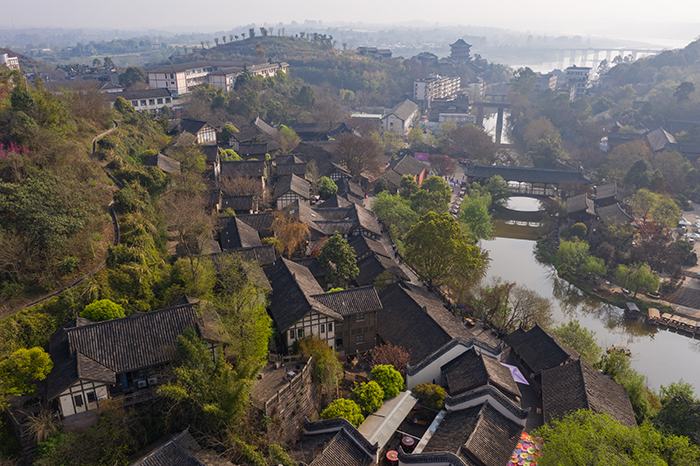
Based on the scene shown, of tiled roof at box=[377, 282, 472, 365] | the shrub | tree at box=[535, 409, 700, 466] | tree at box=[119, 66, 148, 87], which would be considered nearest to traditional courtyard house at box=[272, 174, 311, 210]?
tiled roof at box=[377, 282, 472, 365]

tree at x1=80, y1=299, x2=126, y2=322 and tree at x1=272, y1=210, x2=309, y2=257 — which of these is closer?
tree at x1=80, y1=299, x2=126, y2=322

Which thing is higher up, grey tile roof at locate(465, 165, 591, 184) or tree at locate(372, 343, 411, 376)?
grey tile roof at locate(465, 165, 591, 184)

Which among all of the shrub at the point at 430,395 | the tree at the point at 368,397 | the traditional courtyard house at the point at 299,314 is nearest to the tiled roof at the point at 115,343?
the traditional courtyard house at the point at 299,314

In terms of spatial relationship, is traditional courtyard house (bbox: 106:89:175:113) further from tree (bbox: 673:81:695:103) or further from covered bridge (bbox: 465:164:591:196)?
tree (bbox: 673:81:695:103)

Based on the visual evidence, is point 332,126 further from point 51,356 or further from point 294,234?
point 51,356

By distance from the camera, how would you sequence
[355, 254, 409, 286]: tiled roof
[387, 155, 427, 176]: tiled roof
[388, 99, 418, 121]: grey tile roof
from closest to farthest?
1. [355, 254, 409, 286]: tiled roof
2. [387, 155, 427, 176]: tiled roof
3. [388, 99, 418, 121]: grey tile roof

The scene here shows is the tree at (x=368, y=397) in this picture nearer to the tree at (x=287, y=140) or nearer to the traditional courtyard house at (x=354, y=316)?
the traditional courtyard house at (x=354, y=316)

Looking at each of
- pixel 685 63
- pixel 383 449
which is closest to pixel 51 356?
pixel 383 449
